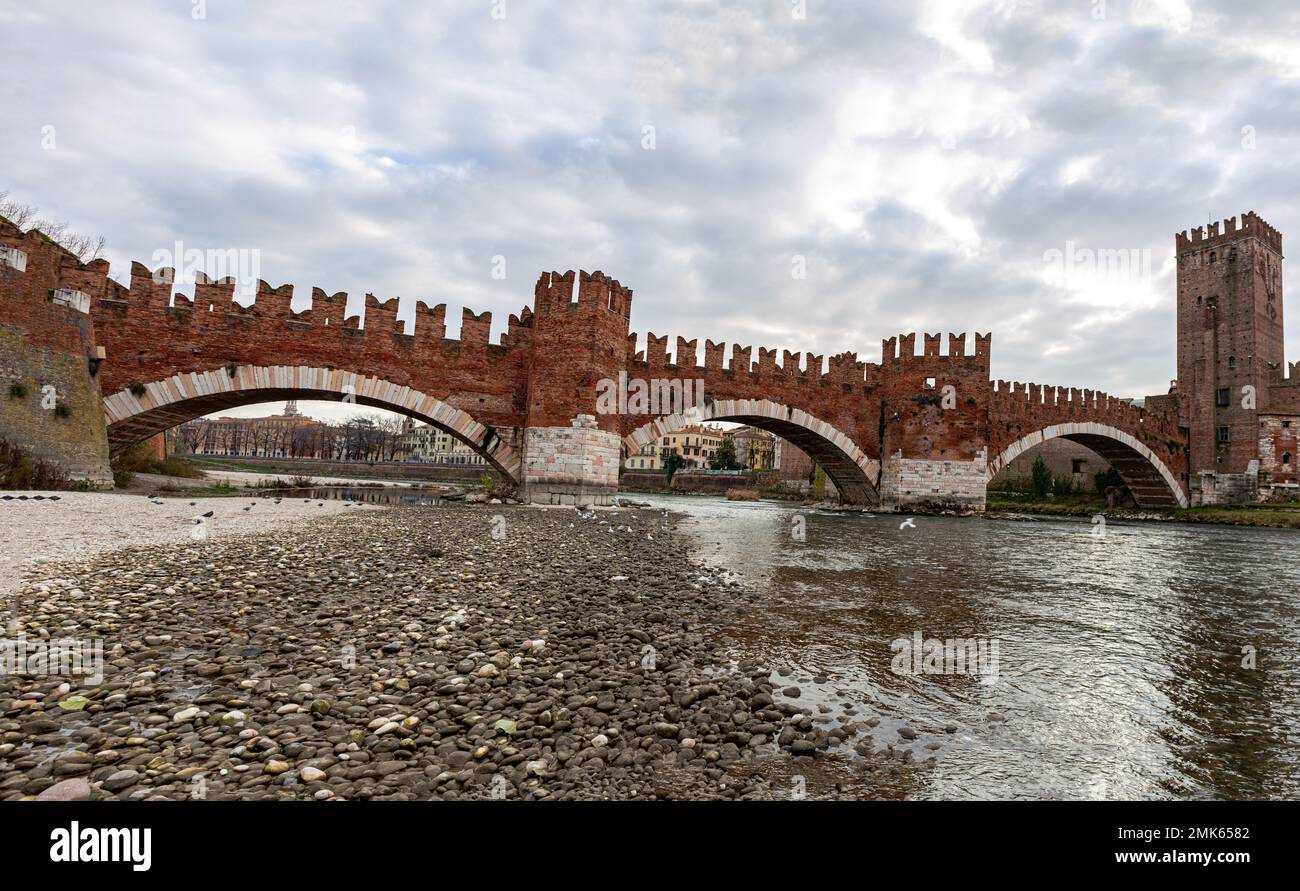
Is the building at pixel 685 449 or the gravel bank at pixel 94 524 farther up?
the building at pixel 685 449

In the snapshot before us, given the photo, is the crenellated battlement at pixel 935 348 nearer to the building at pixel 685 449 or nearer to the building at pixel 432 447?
the building at pixel 685 449

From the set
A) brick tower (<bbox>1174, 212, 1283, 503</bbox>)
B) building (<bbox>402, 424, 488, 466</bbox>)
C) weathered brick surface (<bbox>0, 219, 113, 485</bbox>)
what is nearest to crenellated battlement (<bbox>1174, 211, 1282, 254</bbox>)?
brick tower (<bbox>1174, 212, 1283, 503</bbox>)

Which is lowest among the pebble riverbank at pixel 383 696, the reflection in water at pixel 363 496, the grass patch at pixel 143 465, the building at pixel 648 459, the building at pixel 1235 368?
the reflection in water at pixel 363 496

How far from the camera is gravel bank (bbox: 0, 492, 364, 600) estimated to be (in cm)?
693

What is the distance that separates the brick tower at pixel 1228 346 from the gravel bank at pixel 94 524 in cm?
5827

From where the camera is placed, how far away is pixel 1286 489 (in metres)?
41.2

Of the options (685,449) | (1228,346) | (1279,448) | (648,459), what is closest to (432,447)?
(648,459)

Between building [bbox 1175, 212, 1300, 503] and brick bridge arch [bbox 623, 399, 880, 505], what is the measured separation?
1206 inches

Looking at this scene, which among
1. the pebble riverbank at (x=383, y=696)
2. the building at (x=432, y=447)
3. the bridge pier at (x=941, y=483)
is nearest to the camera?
the pebble riverbank at (x=383, y=696)

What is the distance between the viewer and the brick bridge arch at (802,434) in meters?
26.7

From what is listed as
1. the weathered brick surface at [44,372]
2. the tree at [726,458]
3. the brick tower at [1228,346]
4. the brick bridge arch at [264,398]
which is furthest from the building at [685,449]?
the weathered brick surface at [44,372]

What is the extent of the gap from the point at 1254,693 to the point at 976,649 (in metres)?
1.92

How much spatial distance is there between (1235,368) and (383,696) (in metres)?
62.9
